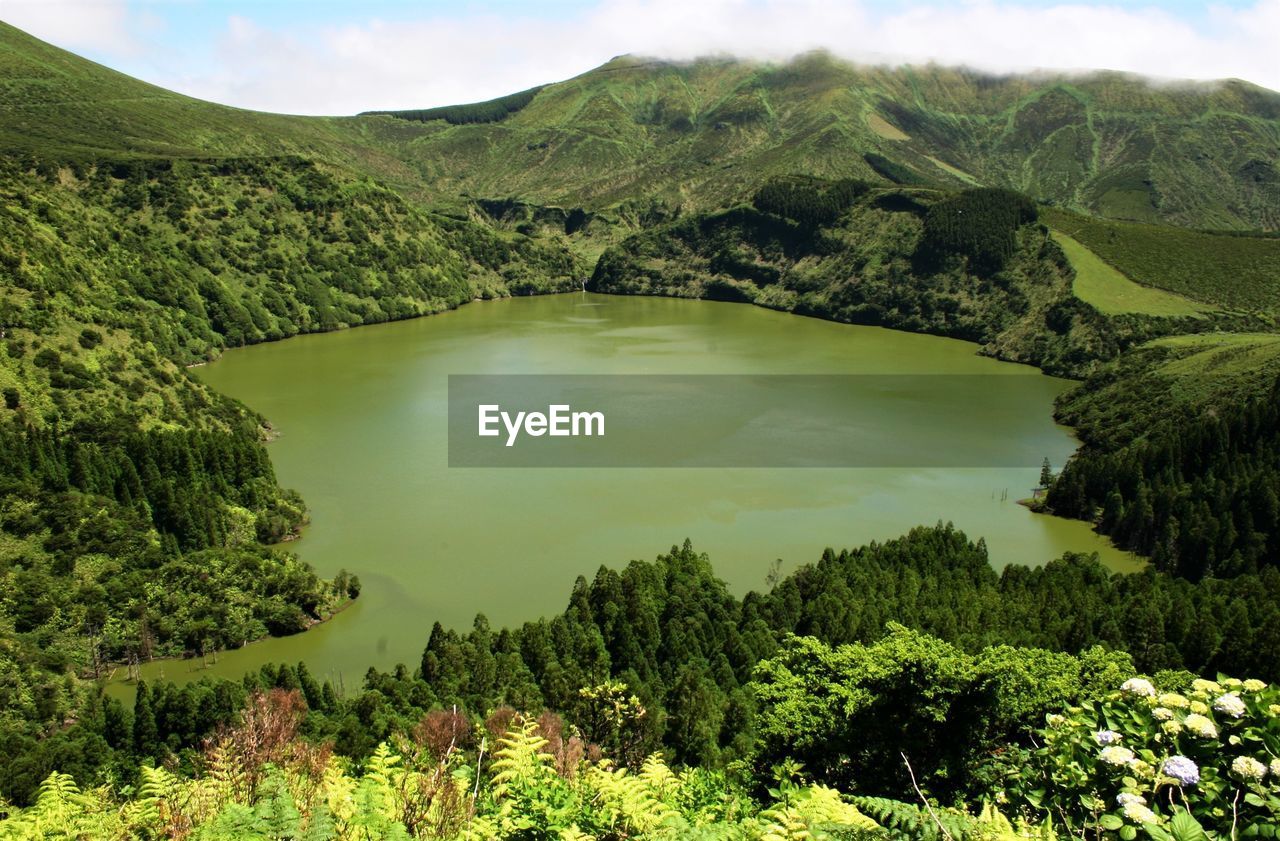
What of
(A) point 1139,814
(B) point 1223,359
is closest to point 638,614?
(A) point 1139,814

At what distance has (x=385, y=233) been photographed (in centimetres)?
12469

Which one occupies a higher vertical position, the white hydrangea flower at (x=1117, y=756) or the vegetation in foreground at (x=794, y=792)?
the white hydrangea flower at (x=1117, y=756)

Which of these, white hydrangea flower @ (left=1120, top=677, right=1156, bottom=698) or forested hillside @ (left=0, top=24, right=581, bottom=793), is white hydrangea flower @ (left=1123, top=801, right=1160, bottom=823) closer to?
white hydrangea flower @ (left=1120, top=677, right=1156, bottom=698)

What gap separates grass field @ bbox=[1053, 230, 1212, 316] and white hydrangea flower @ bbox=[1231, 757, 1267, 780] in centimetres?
9160

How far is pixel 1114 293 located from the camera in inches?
3713

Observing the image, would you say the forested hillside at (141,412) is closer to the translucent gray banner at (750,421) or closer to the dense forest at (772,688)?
the dense forest at (772,688)

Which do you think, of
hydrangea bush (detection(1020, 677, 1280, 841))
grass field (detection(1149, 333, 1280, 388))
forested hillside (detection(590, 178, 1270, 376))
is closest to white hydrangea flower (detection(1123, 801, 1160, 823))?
hydrangea bush (detection(1020, 677, 1280, 841))

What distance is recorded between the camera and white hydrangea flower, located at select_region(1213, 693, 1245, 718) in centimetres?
800

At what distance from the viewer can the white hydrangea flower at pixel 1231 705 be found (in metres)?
8.00

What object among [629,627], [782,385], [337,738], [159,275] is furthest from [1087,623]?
[159,275]

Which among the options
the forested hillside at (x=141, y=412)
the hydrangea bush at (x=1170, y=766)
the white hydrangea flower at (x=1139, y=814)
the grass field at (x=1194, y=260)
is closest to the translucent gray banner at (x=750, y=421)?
the forested hillside at (x=141, y=412)

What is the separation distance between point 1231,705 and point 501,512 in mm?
40447

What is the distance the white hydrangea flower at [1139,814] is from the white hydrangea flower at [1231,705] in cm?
129

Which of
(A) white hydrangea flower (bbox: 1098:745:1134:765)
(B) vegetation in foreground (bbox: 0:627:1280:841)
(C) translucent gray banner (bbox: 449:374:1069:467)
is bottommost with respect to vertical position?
(C) translucent gray banner (bbox: 449:374:1069:467)
